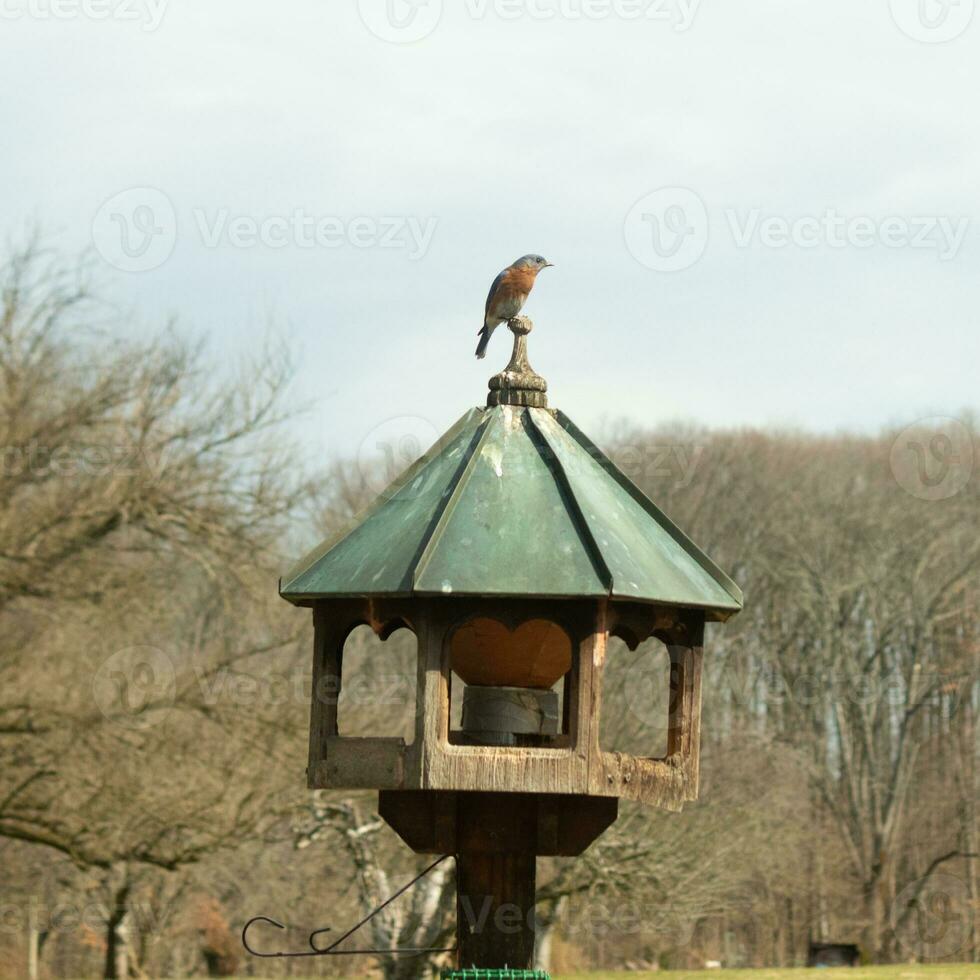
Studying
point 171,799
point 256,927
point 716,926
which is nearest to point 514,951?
point 171,799

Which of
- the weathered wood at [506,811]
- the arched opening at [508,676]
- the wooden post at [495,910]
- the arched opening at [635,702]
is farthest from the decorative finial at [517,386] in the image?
→ the arched opening at [635,702]

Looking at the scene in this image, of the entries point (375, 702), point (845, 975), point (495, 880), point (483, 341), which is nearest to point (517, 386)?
point (483, 341)

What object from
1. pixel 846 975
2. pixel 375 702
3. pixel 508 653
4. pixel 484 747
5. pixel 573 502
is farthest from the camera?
pixel 375 702

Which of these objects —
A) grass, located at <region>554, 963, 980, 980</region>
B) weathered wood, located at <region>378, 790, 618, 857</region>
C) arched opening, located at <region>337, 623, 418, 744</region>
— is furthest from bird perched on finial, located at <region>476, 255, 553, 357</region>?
arched opening, located at <region>337, 623, 418, 744</region>

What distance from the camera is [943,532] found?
37.3 metres

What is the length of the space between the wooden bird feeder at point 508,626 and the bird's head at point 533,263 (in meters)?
0.20

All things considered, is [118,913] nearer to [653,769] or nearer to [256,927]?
[256,927]

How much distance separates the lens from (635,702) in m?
22.4

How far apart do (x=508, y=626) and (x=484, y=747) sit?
0.42m

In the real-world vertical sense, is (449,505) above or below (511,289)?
below

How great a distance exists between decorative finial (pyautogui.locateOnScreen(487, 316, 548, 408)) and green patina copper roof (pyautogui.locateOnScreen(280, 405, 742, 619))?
4 centimetres

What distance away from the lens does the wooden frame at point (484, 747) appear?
5.53 meters

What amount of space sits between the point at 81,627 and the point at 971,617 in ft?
77.0

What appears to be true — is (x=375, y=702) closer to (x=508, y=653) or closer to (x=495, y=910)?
(x=508, y=653)
